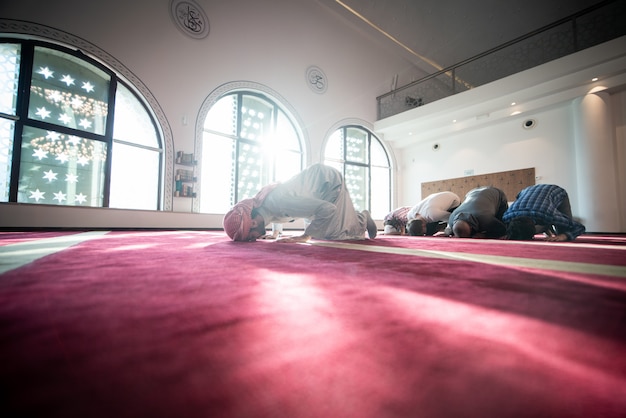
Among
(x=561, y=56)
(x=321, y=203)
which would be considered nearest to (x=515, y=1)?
(x=561, y=56)

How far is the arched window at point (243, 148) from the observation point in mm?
→ 6023

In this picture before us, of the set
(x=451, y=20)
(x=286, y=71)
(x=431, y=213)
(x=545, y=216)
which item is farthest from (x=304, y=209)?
(x=451, y=20)

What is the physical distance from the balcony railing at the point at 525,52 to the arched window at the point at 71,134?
6471 mm

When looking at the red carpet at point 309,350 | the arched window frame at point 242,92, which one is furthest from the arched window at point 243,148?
the red carpet at point 309,350

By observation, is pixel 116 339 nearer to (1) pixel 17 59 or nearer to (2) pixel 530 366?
(2) pixel 530 366

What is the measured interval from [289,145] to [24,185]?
15.8 feet

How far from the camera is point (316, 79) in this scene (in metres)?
7.58

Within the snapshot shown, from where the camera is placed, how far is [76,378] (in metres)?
0.31

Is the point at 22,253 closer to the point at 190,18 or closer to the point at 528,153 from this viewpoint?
the point at 190,18

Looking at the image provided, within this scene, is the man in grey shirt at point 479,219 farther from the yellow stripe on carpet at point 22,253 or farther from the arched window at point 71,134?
the arched window at point 71,134

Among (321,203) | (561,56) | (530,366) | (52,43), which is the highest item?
(561,56)

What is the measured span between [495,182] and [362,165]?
341 centimetres

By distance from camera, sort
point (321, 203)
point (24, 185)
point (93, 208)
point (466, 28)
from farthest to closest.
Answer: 1. point (466, 28)
2. point (93, 208)
3. point (24, 185)
4. point (321, 203)

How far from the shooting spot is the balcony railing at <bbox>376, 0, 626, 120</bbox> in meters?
5.24
